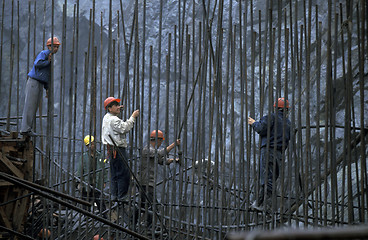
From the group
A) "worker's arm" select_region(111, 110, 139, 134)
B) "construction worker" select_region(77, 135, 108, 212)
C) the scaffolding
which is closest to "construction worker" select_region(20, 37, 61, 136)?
the scaffolding

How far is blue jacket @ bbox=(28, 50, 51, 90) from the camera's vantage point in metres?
5.31

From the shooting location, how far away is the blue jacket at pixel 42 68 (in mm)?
5312

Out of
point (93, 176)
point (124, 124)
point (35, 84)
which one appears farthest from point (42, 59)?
point (93, 176)

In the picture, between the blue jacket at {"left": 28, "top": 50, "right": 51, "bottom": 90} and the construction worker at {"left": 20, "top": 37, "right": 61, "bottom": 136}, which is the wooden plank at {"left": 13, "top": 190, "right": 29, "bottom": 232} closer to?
the construction worker at {"left": 20, "top": 37, "right": 61, "bottom": 136}

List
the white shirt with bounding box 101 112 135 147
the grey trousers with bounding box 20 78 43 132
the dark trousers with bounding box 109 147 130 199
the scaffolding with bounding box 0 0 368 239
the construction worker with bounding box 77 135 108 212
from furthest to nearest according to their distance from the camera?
the grey trousers with bounding box 20 78 43 132 < the dark trousers with bounding box 109 147 130 199 < the white shirt with bounding box 101 112 135 147 < the construction worker with bounding box 77 135 108 212 < the scaffolding with bounding box 0 0 368 239

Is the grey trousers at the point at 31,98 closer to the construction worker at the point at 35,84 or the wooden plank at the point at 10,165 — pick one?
the construction worker at the point at 35,84

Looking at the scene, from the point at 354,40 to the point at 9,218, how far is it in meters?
7.59

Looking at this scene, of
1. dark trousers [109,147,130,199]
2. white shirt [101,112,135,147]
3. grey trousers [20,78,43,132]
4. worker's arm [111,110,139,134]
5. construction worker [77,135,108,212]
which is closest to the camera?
construction worker [77,135,108,212]

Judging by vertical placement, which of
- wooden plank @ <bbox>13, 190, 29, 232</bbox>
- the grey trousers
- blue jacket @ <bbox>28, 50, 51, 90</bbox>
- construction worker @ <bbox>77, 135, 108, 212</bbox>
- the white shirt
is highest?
blue jacket @ <bbox>28, 50, 51, 90</bbox>

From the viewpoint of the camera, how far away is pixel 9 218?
215 inches

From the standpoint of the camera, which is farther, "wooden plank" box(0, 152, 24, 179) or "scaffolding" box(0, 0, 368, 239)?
"wooden plank" box(0, 152, 24, 179)

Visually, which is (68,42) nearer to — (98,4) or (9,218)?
(98,4)

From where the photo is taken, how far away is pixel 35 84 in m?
5.48

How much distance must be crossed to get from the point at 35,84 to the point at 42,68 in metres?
0.18
